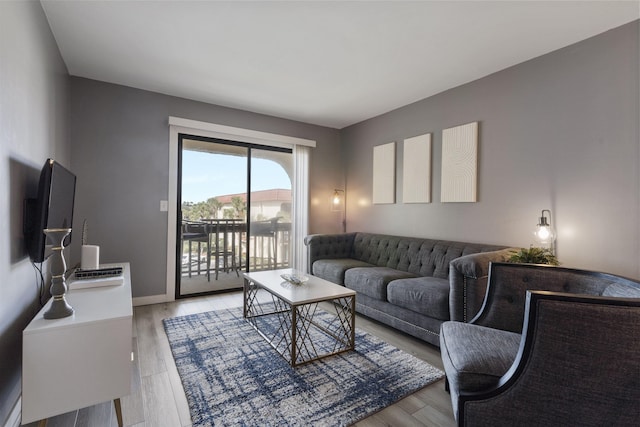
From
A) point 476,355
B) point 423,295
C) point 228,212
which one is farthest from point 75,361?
point 228,212

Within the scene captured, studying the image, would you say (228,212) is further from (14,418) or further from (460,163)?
(460,163)

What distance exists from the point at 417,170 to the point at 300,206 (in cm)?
182

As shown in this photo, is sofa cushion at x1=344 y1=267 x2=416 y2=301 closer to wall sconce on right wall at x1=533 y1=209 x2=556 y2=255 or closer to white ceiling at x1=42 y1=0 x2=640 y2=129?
wall sconce on right wall at x1=533 y1=209 x2=556 y2=255

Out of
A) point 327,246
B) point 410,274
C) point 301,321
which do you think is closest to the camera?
point 301,321

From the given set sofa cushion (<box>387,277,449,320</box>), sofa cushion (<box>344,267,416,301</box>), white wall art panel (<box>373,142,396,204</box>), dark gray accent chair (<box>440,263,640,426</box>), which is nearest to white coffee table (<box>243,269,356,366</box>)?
sofa cushion (<box>344,267,416,301</box>)

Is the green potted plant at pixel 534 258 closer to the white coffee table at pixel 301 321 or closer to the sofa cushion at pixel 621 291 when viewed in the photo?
the sofa cushion at pixel 621 291

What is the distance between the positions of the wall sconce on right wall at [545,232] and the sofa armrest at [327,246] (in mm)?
2221

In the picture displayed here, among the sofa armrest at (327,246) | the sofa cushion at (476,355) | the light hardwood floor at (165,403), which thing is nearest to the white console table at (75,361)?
the light hardwood floor at (165,403)

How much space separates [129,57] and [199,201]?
1724 millimetres

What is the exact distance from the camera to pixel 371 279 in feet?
9.68

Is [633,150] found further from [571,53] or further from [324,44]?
[324,44]

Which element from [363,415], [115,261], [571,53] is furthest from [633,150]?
[115,261]

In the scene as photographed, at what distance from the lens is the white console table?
50.4 inches

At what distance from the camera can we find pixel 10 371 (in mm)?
1534
